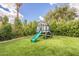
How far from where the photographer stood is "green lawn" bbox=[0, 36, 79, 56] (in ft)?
8.33

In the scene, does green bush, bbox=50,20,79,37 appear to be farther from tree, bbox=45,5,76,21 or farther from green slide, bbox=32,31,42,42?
green slide, bbox=32,31,42,42

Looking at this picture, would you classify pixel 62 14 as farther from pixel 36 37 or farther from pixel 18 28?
pixel 18 28

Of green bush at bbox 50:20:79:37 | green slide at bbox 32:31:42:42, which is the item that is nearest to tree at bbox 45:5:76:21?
green bush at bbox 50:20:79:37

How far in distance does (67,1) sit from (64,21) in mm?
264

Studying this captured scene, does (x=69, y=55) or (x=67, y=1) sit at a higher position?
(x=67, y=1)

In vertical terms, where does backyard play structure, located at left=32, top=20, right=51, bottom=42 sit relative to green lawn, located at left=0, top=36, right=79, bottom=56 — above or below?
above

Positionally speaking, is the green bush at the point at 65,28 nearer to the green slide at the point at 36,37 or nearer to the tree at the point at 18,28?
the green slide at the point at 36,37

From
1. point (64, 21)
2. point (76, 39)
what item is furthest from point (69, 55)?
point (64, 21)

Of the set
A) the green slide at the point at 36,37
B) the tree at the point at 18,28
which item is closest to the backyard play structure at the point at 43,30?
the green slide at the point at 36,37

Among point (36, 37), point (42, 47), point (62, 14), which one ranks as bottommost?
point (42, 47)

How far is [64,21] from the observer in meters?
2.65

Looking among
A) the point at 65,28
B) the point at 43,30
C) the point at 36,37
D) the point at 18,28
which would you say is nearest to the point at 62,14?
the point at 65,28

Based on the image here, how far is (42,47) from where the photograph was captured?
2.57 meters

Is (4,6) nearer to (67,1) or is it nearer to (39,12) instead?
(39,12)
